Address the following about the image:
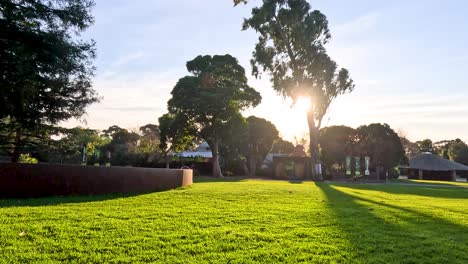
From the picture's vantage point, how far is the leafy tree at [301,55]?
1143 inches

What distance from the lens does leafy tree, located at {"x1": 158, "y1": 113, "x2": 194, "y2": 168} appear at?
34469 millimetres

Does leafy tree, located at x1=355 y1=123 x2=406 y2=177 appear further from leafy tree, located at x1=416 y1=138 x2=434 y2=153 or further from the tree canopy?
leafy tree, located at x1=416 y1=138 x2=434 y2=153

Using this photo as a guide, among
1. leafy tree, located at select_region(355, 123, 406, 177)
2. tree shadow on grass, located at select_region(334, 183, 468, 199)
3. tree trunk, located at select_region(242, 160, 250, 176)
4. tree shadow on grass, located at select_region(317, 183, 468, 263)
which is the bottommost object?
tree shadow on grass, located at select_region(317, 183, 468, 263)

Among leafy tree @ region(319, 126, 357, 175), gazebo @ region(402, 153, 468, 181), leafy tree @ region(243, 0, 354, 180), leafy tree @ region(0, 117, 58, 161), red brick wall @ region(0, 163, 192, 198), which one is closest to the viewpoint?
red brick wall @ region(0, 163, 192, 198)

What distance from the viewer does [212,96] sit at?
32812 millimetres

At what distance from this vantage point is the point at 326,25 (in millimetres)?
29562

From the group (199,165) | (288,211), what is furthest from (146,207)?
(199,165)

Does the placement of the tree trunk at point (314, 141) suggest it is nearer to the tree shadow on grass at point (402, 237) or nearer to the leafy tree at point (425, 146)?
the tree shadow on grass at point (402, 237)

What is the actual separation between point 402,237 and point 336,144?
121 feet

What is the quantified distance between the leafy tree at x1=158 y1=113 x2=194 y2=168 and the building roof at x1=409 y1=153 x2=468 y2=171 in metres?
32.0

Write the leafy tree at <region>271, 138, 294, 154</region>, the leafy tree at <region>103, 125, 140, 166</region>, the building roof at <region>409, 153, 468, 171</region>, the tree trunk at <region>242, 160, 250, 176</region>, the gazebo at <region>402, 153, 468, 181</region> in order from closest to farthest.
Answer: the leafy tree at <region>103, 125, 140, 166</region> → the tree trunk at <region>242, 160, 250, 176</region> → the building roof at <region>409, 153, 468, 171</region> → the gazebo at <region>402, 153, 468, 181</region> → the leafy tree at <region>271, 138, 294, 154</region>

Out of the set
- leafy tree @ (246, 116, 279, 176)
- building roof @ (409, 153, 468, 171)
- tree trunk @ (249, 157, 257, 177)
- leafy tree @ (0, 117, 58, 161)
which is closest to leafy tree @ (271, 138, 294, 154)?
leafy tree @ (246, 116, 279, 176)

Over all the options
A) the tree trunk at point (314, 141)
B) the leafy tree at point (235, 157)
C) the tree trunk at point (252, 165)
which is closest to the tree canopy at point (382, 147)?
the tree trunk at point (252, 165)

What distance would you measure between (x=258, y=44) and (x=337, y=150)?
1640 cm
